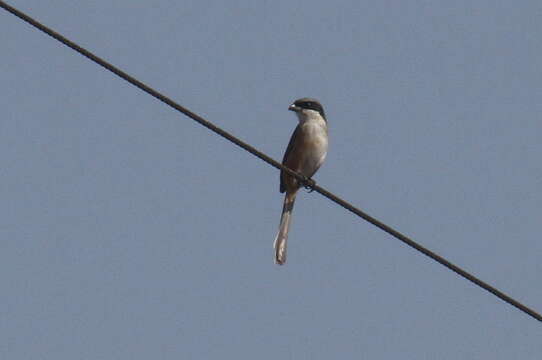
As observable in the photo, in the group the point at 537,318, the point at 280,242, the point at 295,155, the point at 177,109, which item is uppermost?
the point at 295,155

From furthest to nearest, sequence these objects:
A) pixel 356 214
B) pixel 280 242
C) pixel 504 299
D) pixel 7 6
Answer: pixel 280 242 → pixel 356 214 → pixel 504 299 → pixel 7 6

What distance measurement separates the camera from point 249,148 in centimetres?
645

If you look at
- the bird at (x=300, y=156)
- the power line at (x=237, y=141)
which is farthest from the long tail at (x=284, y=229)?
the power line at (x=237, y=141)

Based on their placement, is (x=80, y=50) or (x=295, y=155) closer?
(x=80, y=50)

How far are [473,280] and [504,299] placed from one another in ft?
0.68

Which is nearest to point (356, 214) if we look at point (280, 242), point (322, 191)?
point (322, 191)

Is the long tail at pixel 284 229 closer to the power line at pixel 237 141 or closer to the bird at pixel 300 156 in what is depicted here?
the bird at pixel 300 156

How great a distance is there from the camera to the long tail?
11.5 meters

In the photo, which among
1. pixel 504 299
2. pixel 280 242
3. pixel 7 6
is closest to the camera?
pixel 7 6

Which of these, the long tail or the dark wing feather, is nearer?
the long tail

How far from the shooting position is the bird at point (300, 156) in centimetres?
1160

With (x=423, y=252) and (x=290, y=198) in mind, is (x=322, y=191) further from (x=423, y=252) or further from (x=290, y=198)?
(x=290, y=198)

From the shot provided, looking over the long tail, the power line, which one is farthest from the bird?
the power line

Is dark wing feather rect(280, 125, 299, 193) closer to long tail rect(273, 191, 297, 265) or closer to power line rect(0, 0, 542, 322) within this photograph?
long tail rect(273, 191, 297, 265)
